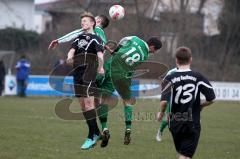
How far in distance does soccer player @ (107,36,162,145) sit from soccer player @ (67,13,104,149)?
76 cm

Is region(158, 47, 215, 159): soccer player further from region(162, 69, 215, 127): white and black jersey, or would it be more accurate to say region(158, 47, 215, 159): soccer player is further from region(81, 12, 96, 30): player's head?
region(81, 12, 96, 30): player's head

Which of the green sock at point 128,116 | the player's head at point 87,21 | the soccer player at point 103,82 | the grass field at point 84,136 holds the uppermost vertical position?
the player's head at point 87,21

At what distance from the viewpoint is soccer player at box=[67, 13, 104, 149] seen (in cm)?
1219

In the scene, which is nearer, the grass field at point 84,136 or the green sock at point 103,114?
the grass field at point 84,136

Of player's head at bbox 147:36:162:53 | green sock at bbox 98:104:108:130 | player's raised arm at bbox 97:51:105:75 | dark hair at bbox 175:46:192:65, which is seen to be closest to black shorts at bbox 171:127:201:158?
dark hair at bbox 175:46:192:65

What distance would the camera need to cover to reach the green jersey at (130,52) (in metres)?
13.2

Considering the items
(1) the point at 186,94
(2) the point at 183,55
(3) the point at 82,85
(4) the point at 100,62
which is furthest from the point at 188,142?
(3) the point at 82,85

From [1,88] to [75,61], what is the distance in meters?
21.4

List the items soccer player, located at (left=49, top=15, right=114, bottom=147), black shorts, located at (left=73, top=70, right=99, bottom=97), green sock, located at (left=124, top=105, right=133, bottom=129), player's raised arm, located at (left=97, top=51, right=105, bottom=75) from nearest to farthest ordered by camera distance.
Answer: player's raised arm, located at (left=97, top=51, right=105, bottom=75)
black shorts, located at (left=73, top=70, right=99, bottom=97)
soccer player, located at (left=49, top=15, right=114, bottom=147)
green sock, located at (left=124, top=105, right=133, bottom=129)

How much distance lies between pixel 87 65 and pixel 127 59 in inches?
44.4

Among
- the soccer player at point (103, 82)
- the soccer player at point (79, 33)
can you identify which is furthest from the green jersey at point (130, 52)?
the soccer player at point (79, 33)

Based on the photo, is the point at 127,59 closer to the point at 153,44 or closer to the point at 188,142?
the point at 153,44

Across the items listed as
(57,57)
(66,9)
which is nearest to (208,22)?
(66,9)

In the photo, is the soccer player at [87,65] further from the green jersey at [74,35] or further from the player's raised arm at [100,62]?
the green jersey at [74,35]
